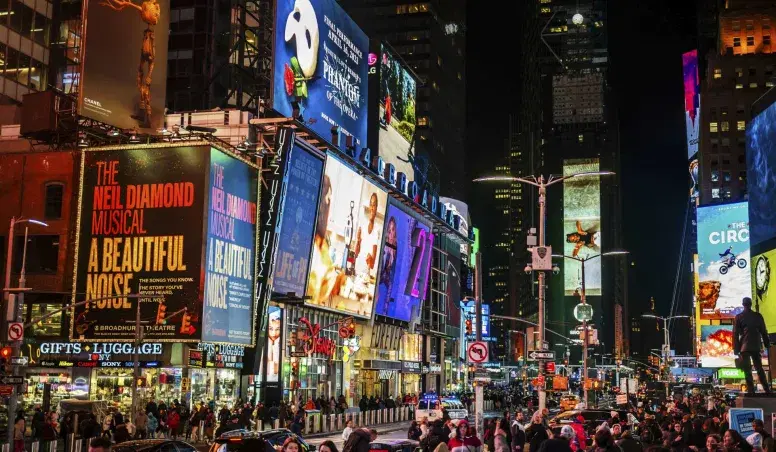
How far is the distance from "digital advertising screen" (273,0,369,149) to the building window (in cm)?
1373

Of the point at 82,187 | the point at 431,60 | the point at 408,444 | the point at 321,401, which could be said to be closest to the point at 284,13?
the point at 82,187

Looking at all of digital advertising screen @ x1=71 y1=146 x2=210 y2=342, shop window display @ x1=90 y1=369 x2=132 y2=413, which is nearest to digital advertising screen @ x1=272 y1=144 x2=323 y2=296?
digital advertising screen @ x1=71 y1=146 x2=210 y2=342

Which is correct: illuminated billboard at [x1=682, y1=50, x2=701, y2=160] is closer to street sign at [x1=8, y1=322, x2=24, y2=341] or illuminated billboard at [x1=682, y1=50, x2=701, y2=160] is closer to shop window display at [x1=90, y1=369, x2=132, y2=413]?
shop window display at [x1=90, y1=369, x2=132, y2=413]

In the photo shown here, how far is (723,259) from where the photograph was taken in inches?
3492

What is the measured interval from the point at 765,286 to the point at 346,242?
29.0 m

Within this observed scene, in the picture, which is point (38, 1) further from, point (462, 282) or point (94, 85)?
point (462, 282)

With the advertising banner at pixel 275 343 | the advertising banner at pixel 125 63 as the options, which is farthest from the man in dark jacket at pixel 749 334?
the advertising banner at pixel 125 63

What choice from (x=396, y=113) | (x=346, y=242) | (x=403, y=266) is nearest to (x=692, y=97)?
(x=396, y=113)

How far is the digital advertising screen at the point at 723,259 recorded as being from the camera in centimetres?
8775

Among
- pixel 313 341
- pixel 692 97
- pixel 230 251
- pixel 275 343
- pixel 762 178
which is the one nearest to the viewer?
pixel 762 178

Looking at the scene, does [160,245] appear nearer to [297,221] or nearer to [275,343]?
[297,221]

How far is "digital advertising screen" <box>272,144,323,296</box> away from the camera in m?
57.1

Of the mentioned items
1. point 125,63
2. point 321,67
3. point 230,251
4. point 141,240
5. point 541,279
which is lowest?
point 541,279

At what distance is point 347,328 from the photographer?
62.4 metres
